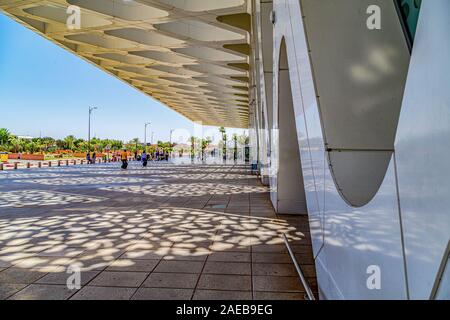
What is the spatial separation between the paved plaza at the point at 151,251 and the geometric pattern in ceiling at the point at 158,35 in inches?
405

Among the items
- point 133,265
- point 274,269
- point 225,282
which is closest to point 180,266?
point 133,265

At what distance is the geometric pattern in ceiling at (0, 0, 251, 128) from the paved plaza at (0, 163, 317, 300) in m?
10.3

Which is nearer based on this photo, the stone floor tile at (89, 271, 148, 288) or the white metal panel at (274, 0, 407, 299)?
the white metal panel at (274, 0, 407, 299)

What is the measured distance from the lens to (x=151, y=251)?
547cm

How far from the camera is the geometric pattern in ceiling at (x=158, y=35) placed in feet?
50.5

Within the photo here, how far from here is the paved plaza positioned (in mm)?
4012

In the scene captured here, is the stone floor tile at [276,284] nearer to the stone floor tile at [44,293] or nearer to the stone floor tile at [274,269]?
the stone floor tile at [274,269]

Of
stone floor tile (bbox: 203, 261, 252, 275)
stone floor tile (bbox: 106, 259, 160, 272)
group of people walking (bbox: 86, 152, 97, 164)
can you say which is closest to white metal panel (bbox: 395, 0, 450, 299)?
stone floor tile (bbox: 203, 261, 252, 275)

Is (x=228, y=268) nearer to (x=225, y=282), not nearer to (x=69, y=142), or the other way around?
(x=225, y=282)

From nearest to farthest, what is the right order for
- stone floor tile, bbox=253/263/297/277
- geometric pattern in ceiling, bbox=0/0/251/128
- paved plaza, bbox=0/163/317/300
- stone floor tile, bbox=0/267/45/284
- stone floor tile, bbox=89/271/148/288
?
paved plaza, bbox=0/163/317/300, stone floor tile, bbox=89/271/148/288, stone floor tile, bbox=0/267/45/284, stone floor tile, bbox=253/263/297/277, geometric pattern in ceiling, bbox=0/0/251/128

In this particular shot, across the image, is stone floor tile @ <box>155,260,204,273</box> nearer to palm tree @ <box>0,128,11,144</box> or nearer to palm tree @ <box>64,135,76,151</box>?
palm tree @ <box>0,128,11,144</box>

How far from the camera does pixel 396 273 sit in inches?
76.5
